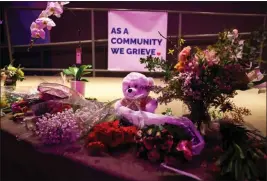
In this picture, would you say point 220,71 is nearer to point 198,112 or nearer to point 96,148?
point 198,112

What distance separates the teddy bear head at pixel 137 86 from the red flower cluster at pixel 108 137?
18 cm

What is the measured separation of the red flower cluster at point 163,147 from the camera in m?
1.12

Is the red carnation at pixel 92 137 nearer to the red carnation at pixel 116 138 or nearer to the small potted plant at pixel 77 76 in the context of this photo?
the red carnation at pixel 116 138

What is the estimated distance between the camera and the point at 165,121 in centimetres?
124

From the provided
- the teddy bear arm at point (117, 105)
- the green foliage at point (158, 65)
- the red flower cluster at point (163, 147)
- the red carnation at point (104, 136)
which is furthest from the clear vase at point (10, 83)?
the red flower cluster at point (163, 147)

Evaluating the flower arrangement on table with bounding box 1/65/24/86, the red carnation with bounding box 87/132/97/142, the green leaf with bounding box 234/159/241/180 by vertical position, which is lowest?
the green leaf with bounding box 234/159/241/180

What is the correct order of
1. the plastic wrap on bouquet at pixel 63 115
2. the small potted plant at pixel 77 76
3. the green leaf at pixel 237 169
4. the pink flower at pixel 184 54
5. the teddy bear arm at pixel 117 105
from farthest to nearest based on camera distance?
the small potted plant at pixel 77 76, the teddy bear arm at pixel 117 105, the plastic wrap on bouquet at pixel 63 115, the pink flower at pixel 184 54, the green leaf at pixel 237 169

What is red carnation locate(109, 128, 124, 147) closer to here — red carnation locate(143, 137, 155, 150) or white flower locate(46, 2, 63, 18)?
red carnation locate(143, 137, 155, 150)

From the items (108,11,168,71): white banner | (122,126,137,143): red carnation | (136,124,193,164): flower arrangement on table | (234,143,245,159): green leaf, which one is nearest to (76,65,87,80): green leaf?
(122,126,137,143): red carnation

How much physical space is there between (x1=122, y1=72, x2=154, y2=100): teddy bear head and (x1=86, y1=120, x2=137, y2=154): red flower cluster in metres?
0.18

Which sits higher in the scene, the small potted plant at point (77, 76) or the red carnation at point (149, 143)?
the small potted plant at point (77, 76)

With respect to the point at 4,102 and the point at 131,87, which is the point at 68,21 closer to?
the point at 4,102

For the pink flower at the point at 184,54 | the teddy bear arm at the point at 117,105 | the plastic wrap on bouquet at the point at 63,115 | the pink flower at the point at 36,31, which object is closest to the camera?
the pink flower at the point at 184,54

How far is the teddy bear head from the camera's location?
1.42 meters
